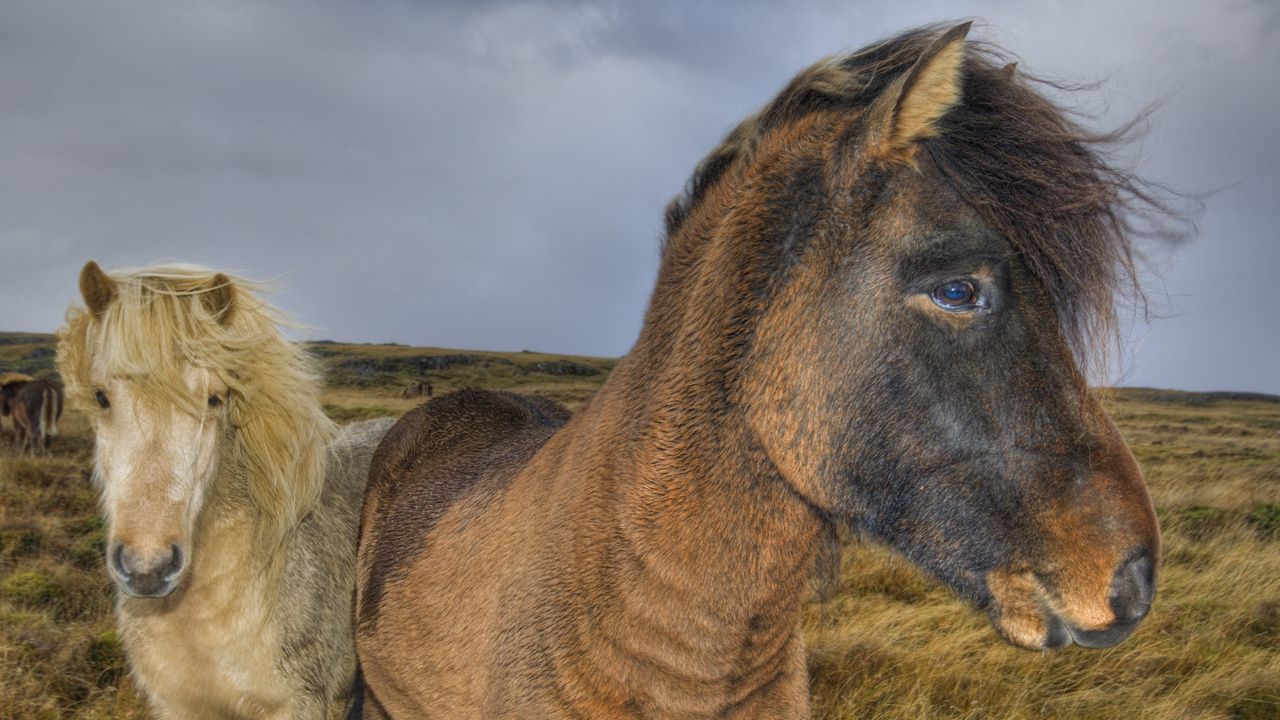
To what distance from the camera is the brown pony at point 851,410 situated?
1847 millimetres

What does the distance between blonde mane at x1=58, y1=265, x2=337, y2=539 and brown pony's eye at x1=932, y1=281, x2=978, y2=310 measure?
9.67 ft

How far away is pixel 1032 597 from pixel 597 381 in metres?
56.7

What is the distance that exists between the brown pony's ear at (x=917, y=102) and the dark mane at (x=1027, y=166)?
0.20 feet

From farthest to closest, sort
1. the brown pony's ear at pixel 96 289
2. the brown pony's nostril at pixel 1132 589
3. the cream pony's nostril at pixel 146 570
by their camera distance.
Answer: the brown pony's ear at pixel 96 289
the cream pony's nostril at pixel 146 570
the brown pony's nostril at pixel 1132 589

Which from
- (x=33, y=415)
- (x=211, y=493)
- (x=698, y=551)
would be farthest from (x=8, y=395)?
(x=698, y=551)

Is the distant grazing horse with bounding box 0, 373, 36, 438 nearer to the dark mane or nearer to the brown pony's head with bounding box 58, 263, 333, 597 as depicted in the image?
the brown pony's head with bounding box 58, 263, 333, 597

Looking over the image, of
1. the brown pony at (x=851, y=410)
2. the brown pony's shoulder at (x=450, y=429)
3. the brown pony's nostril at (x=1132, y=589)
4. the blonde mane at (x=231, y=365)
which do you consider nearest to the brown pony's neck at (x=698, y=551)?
the brown pony at (x=851, y=410)

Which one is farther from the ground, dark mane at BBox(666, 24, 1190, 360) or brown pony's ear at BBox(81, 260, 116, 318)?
dark mane at BBox(666, 24, 1190, 360)

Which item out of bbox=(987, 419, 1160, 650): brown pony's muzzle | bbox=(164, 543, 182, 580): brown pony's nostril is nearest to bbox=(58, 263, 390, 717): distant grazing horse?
bbox=(164, 543, 182, 580): brown pony's nostril

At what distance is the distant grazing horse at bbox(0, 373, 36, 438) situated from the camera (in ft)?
58.1

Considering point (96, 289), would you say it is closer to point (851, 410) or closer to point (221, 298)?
point (221, 298)

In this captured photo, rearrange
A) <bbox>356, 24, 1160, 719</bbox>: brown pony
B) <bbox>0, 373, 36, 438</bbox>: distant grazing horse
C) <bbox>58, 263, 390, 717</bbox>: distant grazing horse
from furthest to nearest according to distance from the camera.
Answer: <bbox>0, 373, 36, 438</bbox>: distant grazing horse → <bbox>58, 263, 390, 717</bbox>: distant grazing horse → <bbox>356, 24, 1160, 719</bbox>: brown pony

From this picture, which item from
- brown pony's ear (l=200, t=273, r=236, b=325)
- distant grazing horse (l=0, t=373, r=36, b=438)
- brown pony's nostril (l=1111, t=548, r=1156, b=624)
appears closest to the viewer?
brown pony's nostril (l=1111, t=548, r=1156, b=624)

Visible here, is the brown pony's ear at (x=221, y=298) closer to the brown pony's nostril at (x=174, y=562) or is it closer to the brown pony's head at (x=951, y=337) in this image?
the brown pony's nostril at (x=174, y=562)
